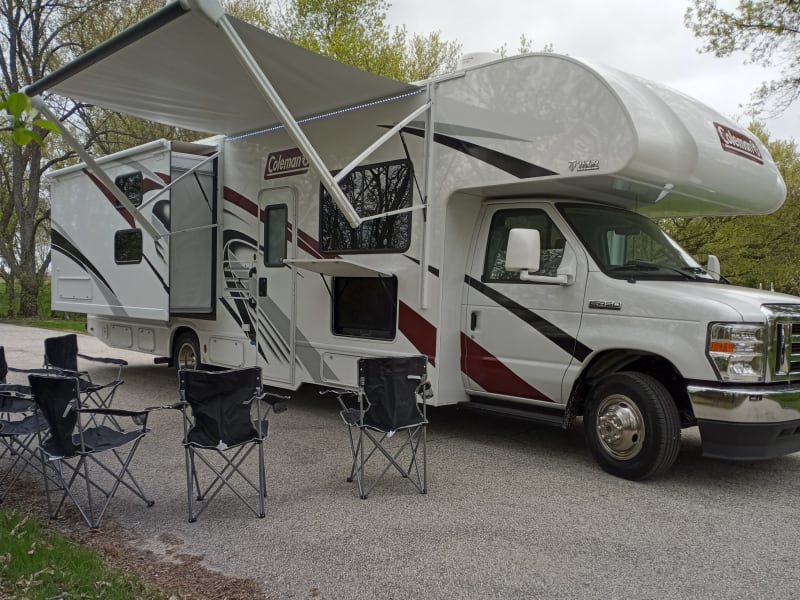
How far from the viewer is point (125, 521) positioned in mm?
4277

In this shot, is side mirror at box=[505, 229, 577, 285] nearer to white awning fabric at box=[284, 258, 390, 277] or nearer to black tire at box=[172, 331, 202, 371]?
white awning fabric at box=[284, 258, 390, 277]

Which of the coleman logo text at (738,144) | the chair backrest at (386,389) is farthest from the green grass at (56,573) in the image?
the coleman logo text at (738,144)

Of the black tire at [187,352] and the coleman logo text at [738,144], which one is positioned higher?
the coleman logo text at [738,144]

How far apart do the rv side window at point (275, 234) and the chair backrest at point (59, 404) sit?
3.55m

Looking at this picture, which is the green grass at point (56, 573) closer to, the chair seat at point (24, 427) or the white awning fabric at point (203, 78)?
the chair seat at point (24, 427)

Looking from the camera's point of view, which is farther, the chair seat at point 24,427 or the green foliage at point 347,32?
the green foliage at point 347,32

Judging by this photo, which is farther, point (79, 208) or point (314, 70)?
point (79, 208)

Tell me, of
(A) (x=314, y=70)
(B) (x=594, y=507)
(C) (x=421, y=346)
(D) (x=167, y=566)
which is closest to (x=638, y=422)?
(B) (x=594, y=507)

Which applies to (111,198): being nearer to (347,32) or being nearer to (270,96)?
(270,96)

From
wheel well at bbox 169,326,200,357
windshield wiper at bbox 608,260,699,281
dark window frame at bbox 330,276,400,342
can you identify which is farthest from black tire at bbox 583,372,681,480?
wheel well at bbox 169,326,200,357

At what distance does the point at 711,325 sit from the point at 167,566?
148 inches

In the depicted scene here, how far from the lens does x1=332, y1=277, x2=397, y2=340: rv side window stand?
6.54 metres

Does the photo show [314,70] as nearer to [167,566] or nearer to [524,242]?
[524,242]

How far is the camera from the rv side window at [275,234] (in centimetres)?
754
